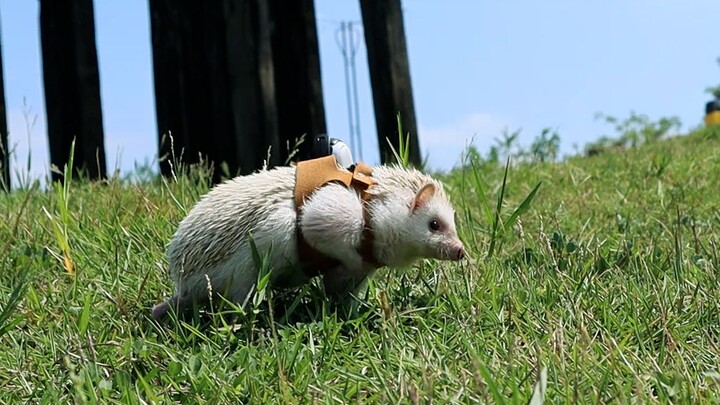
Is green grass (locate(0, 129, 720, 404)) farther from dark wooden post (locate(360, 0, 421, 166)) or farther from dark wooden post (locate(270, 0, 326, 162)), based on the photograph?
dark wooden post (locate(360, 0, 421, 166))

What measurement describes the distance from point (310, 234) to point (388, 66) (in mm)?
4488

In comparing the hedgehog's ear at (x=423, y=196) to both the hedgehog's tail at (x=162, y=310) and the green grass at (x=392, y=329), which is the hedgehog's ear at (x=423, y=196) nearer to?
the green grass at (x=392, y=329)

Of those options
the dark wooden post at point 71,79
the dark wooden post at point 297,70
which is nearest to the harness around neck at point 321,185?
the dark wooden post at point 297,70

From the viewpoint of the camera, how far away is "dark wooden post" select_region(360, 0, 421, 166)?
23.4ft

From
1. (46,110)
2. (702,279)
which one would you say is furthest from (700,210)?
(46,110)

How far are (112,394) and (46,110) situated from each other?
5.84m

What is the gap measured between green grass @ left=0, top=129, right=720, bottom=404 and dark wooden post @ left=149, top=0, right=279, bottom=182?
2909 mm

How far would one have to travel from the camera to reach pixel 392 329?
8.37ft

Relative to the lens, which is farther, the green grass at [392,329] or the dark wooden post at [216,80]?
the dark wooden post at [216,80]

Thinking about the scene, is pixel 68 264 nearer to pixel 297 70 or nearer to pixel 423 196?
pixel 423 196

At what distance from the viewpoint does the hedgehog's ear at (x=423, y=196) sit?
2.90 m

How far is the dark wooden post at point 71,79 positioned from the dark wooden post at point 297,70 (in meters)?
1.58

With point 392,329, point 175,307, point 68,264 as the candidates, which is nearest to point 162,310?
point 175,307

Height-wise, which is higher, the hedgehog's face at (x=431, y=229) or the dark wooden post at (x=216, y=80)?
the dark wooden post at (x=216, y=80)
